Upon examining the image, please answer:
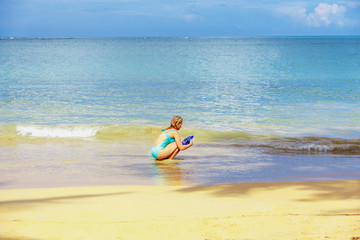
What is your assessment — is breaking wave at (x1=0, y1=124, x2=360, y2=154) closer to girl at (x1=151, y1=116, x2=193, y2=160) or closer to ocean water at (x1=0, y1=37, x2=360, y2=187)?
ocean water at (x1=0, y1=37, x2=360, y2=187)

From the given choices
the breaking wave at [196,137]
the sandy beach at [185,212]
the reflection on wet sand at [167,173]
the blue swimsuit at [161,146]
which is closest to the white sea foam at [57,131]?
the breaking wave at [196,137]

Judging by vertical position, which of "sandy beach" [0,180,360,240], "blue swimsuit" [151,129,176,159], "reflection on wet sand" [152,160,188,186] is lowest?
"sandy beach" [0,180,360,240]

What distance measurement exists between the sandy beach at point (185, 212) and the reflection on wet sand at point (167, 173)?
745mm

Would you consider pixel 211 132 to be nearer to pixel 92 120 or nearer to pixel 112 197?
pixel 92 120

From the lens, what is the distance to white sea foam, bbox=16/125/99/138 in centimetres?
1370

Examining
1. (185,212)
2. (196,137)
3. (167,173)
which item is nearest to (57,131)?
(196,137)

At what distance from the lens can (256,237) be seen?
455 centimetres

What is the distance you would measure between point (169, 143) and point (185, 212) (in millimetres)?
4425

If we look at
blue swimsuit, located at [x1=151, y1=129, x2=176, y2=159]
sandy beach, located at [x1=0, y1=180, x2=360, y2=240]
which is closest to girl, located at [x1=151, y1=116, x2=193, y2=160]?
blue swimsuit, located at [x1=151, y1=129, x2=176, y2=159]

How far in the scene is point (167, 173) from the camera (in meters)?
8.61

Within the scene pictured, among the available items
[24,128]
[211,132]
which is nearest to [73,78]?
[24,128]

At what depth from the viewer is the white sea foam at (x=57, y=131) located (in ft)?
45.0

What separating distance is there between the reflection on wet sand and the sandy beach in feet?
2.44

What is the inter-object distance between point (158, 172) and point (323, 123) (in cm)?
857
